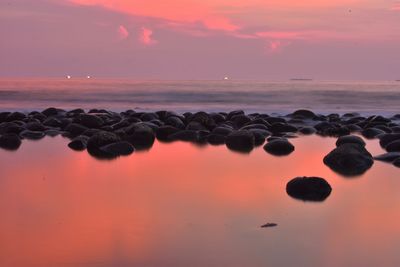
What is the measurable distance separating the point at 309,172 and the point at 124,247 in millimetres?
3988

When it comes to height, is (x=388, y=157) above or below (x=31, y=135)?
below

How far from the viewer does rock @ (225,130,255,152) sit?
9.82 meters

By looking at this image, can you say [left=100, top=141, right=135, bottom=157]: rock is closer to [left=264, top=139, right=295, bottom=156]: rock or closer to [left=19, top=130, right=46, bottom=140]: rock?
[left=264, top=139, right=295, bottom=156]: rock

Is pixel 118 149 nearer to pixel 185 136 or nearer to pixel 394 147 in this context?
pixel 185 136

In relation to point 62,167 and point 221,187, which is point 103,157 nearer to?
point 62,167

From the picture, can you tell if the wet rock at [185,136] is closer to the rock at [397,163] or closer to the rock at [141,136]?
the rock at [141,136]

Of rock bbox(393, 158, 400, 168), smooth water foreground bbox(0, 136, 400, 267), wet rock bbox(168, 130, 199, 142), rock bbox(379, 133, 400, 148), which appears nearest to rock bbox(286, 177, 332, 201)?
smooth water foreground bbox(0, 136, 400, 267)

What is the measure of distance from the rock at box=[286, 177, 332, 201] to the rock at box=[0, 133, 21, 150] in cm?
528

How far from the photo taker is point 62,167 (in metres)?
7.70

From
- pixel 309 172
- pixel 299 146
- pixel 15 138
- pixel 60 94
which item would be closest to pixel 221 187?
pixel 309 172

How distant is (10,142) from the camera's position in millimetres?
9852

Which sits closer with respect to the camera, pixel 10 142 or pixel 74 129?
pixel 10 142

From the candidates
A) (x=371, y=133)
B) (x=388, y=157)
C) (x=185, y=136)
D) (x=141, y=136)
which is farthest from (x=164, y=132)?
(x=388, y=157)

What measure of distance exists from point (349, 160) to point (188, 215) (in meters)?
3.46
